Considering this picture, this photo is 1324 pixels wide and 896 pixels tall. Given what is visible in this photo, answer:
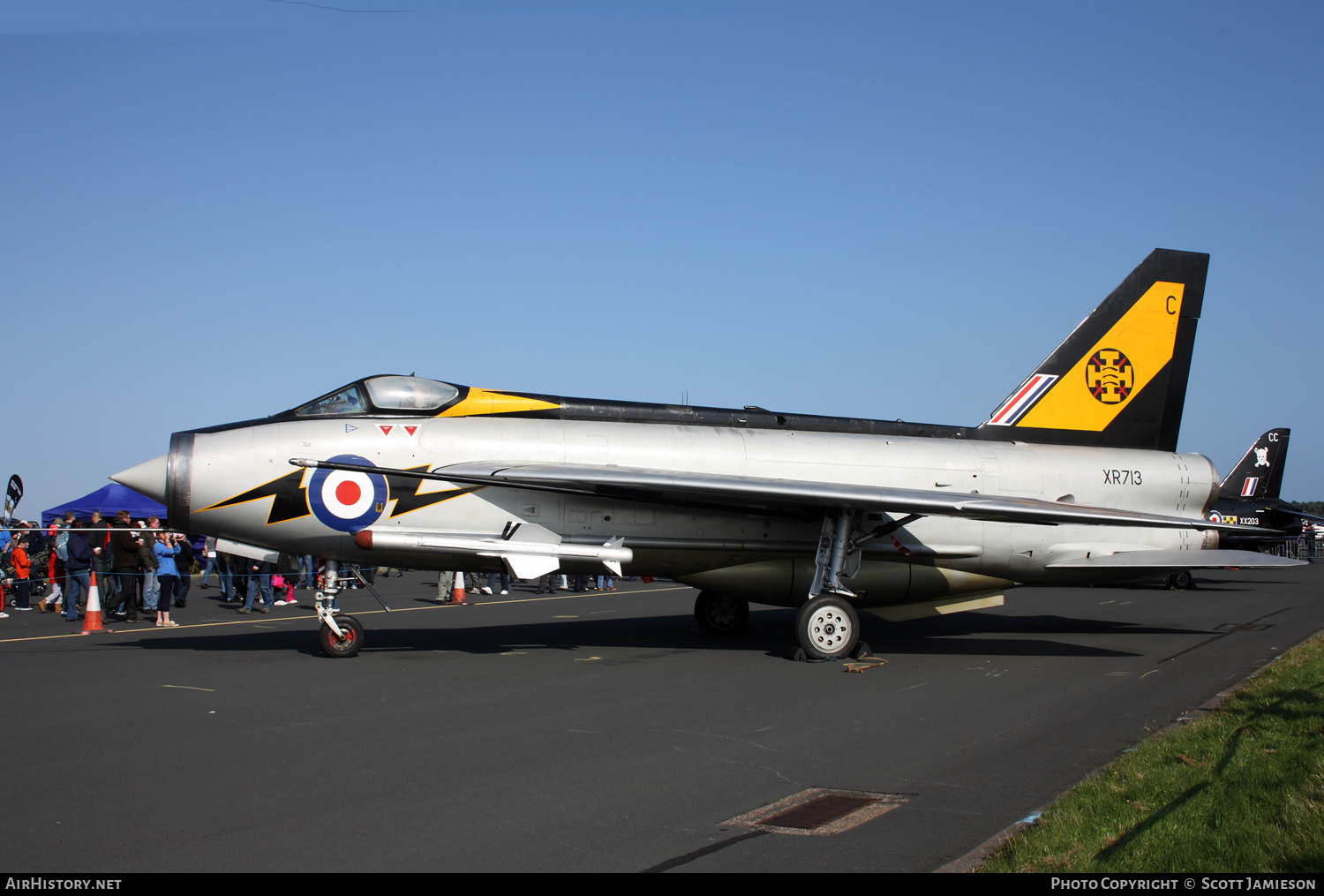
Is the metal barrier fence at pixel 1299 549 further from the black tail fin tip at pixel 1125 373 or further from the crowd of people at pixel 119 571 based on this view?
the crowd of people at pixel 119 571

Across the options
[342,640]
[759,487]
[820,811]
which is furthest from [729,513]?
[820,811]

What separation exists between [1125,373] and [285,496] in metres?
11.7

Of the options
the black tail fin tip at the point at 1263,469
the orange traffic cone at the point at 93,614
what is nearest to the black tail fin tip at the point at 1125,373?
the orange traffic cone at the point at 93,614

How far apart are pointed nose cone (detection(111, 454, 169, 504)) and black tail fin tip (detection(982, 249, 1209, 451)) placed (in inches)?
425

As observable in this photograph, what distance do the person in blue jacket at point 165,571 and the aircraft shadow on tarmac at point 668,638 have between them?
1.97m

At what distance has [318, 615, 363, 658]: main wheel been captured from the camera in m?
11.2

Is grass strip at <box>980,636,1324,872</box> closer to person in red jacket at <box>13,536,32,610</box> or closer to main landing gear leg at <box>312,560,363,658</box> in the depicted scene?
main landing gear leg at <box>312,560,363,658</box>

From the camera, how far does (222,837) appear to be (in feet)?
15.8

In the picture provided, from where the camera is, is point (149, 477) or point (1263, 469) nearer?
point (149, 477)

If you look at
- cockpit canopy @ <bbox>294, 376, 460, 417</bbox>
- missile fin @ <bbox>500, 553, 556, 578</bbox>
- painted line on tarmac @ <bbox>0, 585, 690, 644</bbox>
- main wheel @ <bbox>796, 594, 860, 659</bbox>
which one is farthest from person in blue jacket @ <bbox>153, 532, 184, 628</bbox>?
main wheel @ <bbox>796, 594, 860, 659</bbox>

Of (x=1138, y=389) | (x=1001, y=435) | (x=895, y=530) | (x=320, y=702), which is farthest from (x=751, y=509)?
(x=1138, y=389)

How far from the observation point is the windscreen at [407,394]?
37.8ft

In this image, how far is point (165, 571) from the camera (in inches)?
608

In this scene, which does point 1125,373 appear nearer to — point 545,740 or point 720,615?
point 720,615
